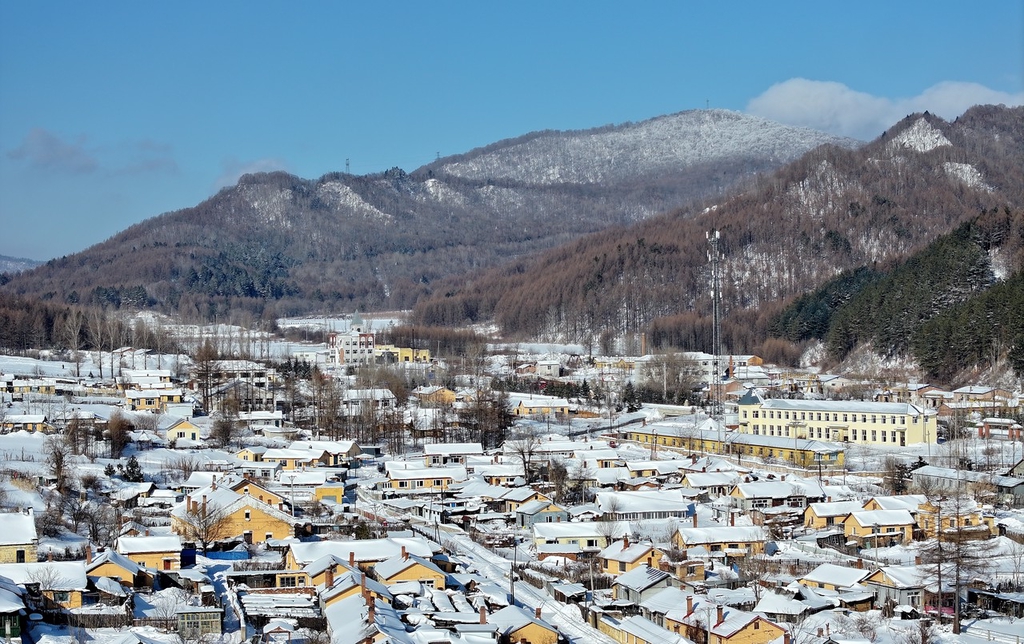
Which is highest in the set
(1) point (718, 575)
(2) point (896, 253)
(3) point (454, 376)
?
(2) point (896, 253)

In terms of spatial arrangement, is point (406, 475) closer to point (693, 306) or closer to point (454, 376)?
point (454, 376)

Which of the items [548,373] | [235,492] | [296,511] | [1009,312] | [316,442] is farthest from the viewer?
[548,373]

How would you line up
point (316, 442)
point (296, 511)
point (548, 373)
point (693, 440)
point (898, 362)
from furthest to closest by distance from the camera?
point (548, 373) → point (898, 362) → point (693, 440) → point (316, 442) → point (296, 511)

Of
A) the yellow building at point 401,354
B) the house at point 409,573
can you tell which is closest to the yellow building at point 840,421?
the house at point 409,573

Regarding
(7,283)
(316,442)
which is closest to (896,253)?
(316,442)

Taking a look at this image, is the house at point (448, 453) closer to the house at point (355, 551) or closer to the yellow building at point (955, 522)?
the house at point (355, 551)

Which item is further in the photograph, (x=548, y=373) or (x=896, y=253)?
(x=896, y=253)
